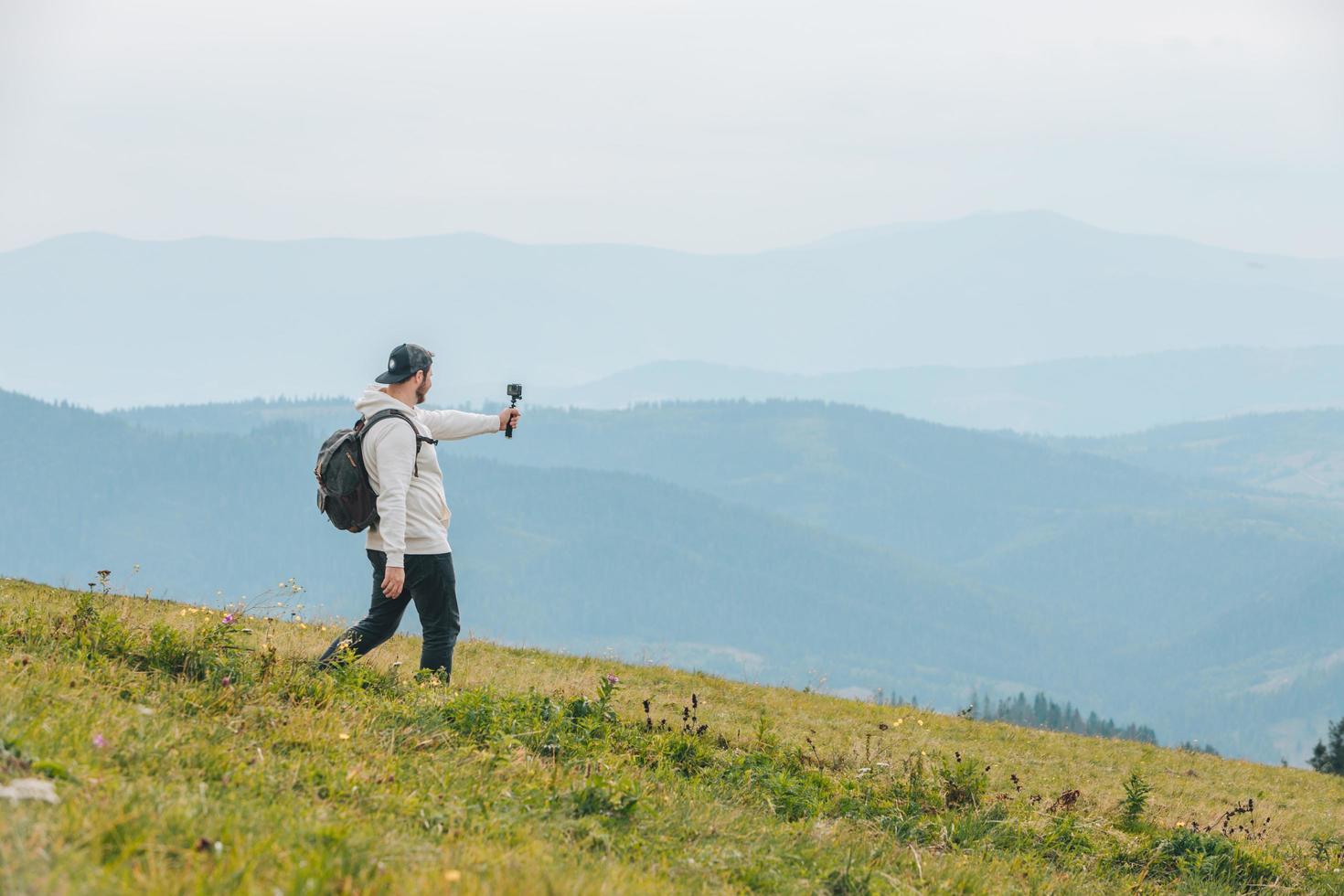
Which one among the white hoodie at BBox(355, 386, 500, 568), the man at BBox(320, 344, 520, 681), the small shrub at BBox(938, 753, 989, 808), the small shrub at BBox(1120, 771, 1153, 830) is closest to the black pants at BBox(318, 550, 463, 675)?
the man at BBox(320, 344, 520, 681)

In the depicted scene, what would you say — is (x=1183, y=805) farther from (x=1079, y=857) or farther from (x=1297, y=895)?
(x=1079, y=857)

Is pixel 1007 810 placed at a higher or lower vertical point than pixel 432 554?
lower

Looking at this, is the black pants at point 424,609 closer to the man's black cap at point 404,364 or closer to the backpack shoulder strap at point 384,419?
the backpack shoulder strap at point 384,419

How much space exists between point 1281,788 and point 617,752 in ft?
41.8

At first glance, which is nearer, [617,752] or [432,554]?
[617,752]

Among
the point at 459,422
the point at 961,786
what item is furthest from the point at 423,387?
the point at 961,786

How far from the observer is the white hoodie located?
32.6 ft

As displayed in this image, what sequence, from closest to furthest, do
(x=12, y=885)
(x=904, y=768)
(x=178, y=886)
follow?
(x=12, y=885), (x=178, y=886), (x=904, y=768)

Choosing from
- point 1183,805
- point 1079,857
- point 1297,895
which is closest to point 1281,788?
point 1183,805

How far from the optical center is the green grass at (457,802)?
17.0 ft

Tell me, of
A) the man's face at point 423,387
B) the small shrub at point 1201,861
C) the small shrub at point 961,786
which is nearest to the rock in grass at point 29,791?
the man's face at point 423,387

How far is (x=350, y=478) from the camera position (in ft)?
33.1

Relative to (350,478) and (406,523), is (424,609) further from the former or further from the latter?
(350,478)

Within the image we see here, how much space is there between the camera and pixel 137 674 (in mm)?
8234
